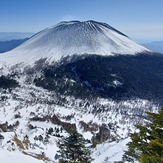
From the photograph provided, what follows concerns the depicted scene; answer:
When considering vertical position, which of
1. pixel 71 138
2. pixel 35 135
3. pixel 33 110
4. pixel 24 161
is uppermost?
pixel 71 138

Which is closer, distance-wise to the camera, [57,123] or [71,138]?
[71,138]

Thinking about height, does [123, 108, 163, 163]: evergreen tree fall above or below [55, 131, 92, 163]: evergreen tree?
above

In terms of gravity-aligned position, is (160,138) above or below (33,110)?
above

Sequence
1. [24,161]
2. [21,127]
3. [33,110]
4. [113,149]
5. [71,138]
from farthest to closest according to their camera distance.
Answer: [33,110] → [21,127] → [113,149] → [24,161] → [71,138]

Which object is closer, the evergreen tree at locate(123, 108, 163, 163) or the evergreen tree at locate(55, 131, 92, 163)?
the evergreen tree at locate(123, 108, 163, 163)

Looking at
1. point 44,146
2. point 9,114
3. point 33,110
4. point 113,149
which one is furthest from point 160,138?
point 33,110

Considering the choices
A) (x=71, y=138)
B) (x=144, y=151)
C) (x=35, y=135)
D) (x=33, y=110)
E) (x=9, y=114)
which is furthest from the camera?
(x=33, y=110)

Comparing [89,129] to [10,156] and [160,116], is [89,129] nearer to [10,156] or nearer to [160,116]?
[10,156]

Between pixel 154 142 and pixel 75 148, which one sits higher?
pixel 154 142

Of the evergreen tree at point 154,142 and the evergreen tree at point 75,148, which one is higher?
the evergreen tree at point 154,142

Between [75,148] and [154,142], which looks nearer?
[154,142]

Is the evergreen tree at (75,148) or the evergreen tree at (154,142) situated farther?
the evergreen tree at (75,148)
